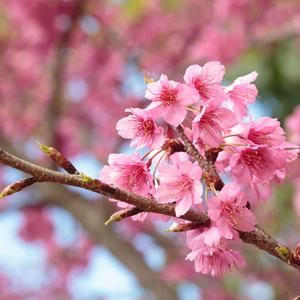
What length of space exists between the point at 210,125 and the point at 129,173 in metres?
0.19

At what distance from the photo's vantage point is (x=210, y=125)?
2.50ft

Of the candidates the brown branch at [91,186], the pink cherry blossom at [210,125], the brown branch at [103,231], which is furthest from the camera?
the brown branch at [103,231]

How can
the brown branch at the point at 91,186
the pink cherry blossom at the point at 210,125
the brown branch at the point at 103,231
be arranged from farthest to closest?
the brown branch at the point at 103,231, the pink cherry blossom at the point at 210,125, the brown branch at the point at 91,186

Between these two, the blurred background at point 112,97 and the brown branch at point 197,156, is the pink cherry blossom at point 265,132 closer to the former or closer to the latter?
the brown branch at point 197,156

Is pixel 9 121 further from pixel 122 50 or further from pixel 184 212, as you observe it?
pixel 184 212

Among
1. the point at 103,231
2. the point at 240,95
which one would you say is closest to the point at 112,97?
the point at 103,231

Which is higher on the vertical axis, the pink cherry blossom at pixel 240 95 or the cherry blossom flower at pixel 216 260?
the pink cherry blossom at pixel 240 95

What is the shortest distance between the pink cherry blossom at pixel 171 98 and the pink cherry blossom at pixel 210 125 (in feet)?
0.10

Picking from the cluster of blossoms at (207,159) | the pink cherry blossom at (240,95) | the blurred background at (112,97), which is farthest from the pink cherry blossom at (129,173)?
the blurred background at (112,97)

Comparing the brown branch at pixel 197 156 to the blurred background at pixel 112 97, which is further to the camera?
the blurred background at pixel 112 97

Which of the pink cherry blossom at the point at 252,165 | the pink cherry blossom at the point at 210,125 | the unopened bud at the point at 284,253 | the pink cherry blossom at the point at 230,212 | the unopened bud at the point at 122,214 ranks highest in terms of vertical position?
the pink cherry blossom at the point at 210,125

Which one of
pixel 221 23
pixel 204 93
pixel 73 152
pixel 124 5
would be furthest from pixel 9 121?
pixel 204 93

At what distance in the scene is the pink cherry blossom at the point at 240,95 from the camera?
859mm

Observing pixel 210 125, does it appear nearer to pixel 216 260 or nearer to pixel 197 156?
pixel 197 156
